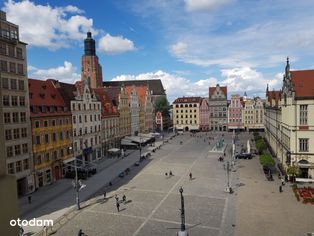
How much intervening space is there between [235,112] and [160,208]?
352 feet

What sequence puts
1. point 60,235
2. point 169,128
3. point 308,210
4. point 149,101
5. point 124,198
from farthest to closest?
1. point 169,128
2. point 149,101
3. point 124,198
4. point 308,210
5. point 60,235

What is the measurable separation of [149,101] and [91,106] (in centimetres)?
5573

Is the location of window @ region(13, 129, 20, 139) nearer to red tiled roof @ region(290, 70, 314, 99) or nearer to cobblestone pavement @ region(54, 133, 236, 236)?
cobblestone pavement @ region(54, 133, 236, 236)

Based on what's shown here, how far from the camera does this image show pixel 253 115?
134 meters

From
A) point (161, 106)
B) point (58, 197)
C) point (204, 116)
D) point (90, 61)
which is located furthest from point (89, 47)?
point (58, 197)

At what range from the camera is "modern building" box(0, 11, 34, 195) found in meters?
41.1

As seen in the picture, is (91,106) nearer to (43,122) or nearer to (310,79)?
(43,122)

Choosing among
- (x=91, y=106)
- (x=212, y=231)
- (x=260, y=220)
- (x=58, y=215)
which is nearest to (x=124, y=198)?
(x=58, y=215)

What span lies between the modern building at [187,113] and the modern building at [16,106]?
4135 inches

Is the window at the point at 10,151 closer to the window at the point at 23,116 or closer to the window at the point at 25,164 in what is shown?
the window at the point at 25,164

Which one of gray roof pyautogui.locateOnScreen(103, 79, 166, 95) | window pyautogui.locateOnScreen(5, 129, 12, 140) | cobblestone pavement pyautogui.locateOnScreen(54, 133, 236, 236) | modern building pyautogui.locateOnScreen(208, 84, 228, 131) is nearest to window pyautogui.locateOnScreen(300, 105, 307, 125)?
cobblestone pavement pyautogui.locateOnScreen(54, 133, 236, 236)

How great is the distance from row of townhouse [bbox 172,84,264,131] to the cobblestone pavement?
82.9 metres

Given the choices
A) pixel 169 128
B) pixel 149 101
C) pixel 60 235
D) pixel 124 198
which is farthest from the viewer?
pixel 169 128

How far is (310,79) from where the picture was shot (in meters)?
50.2
